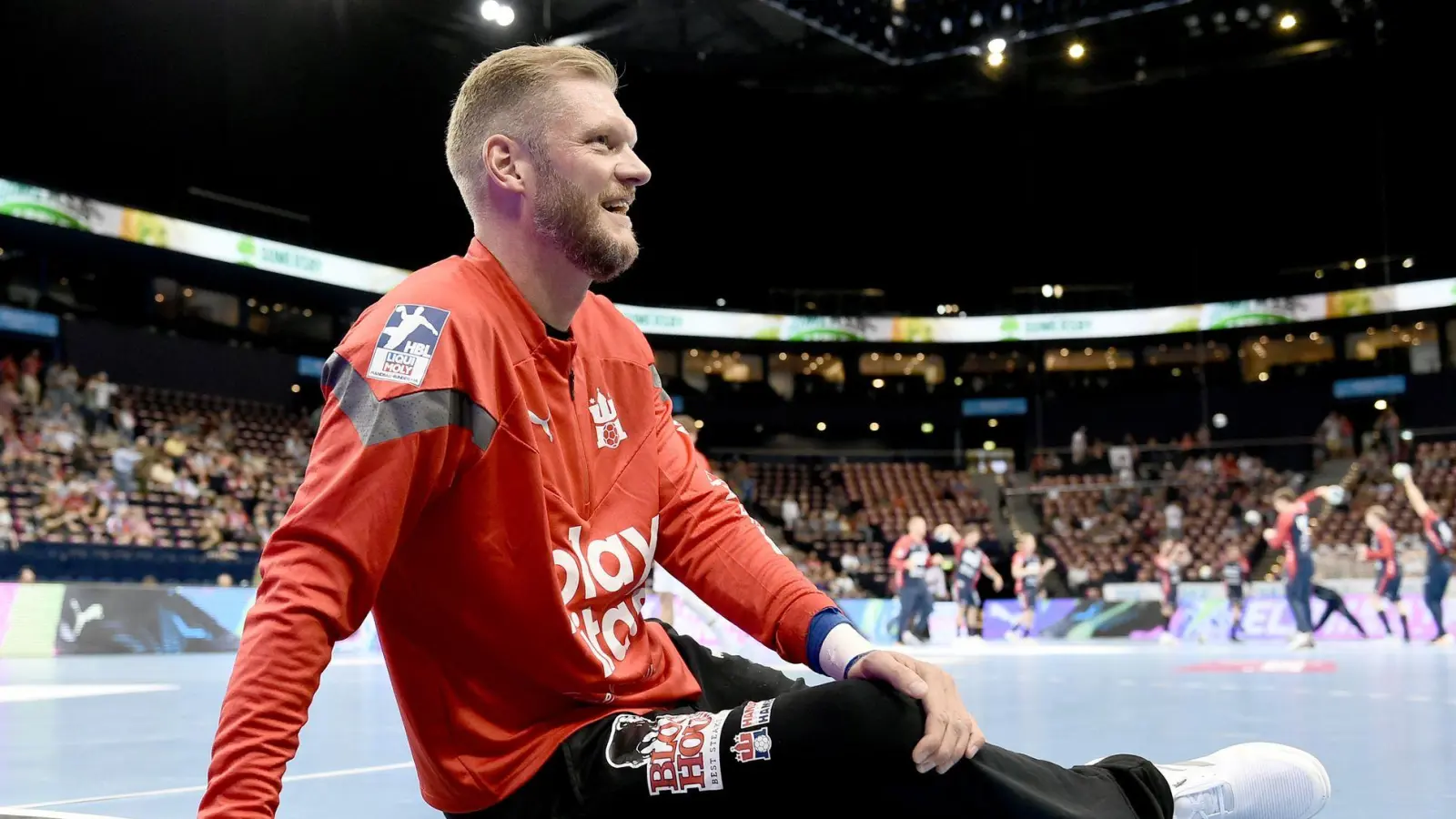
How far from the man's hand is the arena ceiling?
19243 millimetres

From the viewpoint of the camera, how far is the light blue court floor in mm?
3346

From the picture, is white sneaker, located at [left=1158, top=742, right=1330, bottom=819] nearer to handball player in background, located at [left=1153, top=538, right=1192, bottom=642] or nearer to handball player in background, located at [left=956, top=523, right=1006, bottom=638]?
handball player in background, located at [left=956, top=523, right=1006, bottom=638]

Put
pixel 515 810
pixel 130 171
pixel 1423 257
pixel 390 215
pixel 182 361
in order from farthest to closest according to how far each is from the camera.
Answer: pixel 1423 257
pixel 390 215
pixel 182 361
pixel 130 171
pixel 515 810

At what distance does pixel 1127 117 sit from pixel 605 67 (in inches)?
1240

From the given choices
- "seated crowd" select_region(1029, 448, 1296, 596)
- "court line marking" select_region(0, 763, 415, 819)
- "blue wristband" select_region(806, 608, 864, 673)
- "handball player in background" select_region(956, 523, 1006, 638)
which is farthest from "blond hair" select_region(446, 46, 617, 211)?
"seated crowd" select_region(1029, 448, 1296, 596)

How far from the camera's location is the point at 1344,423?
31.8 metres

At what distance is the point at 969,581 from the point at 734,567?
59.3ft

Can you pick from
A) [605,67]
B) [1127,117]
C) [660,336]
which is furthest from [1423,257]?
[605,67]

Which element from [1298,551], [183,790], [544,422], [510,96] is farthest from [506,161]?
[1298,551]

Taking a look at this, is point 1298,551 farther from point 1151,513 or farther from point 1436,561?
point 1151,513

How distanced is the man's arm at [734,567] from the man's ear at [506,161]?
0.54 meters

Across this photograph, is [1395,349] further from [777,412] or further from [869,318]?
[777,412]

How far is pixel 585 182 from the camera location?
1951mm

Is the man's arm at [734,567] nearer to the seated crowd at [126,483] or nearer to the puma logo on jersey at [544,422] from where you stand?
the puma logo on jersey at [544,422]
